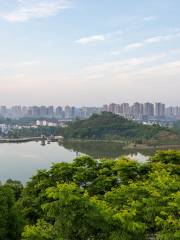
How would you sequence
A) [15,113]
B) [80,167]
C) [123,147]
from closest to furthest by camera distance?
1. [80,167]
2. [123,147]
3. [15,113]

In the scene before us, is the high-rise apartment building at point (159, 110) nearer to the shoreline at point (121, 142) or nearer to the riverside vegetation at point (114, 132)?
the riverside vegetation at point (114, 132)

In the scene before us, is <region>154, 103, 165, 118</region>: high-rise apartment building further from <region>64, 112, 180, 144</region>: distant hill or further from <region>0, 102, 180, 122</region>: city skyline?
<region>64, 112, 180, 144</region>: distant hill

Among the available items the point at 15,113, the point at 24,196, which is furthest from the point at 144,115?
the point at 24,196

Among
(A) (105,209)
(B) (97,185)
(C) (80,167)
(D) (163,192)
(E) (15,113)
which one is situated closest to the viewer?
(A) (105,209)

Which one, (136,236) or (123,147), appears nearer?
(136,236)

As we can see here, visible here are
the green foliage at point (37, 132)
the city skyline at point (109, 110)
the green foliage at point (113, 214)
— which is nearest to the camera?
the green foliage at point (113, 214)

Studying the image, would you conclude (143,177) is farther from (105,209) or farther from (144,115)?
(144,115)

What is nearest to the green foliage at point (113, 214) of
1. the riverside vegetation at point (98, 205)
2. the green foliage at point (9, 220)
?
the riverside vegetation at point (98, 205)
